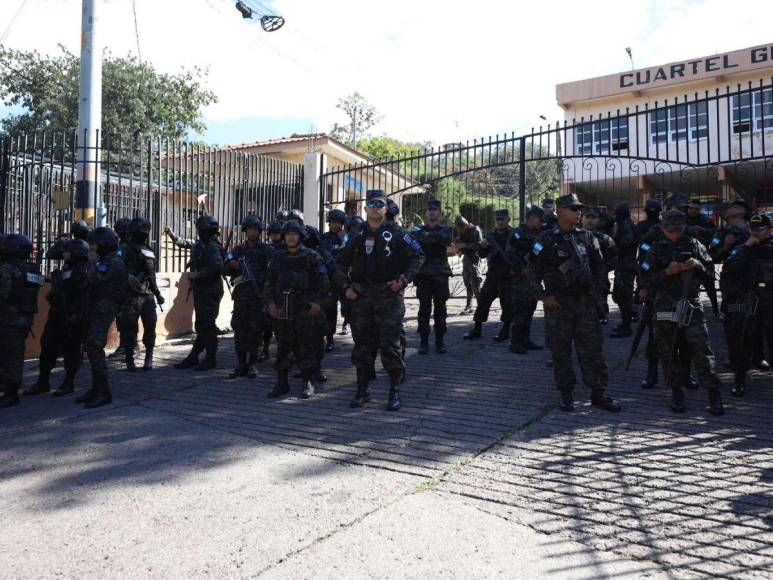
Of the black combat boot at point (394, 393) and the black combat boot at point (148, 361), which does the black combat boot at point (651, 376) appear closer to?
the black combat boot at point (394, 393)

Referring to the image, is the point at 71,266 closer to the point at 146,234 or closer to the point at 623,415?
the point at 146,234

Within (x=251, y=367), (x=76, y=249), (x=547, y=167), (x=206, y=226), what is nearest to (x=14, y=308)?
(x=76, y=249)

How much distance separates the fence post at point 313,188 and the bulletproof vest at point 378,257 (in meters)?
7.30

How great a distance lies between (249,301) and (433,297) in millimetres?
2331

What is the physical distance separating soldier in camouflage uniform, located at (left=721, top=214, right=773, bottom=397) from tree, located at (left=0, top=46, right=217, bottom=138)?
1024 inches

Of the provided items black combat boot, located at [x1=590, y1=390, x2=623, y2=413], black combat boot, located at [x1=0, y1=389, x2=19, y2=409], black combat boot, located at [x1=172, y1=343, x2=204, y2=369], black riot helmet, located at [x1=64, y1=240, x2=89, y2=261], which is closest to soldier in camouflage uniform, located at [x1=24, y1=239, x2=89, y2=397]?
black riot helmet, located at [x1=64, y1=240, x2=89, y2=261]

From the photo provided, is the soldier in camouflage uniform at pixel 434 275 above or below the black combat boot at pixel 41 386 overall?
above

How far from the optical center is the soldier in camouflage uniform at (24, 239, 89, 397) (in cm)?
683

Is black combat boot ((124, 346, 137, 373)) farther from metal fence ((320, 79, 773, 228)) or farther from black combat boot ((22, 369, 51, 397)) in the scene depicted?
metal fence ((320, 79, 773, 228))

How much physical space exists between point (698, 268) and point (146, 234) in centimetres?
606

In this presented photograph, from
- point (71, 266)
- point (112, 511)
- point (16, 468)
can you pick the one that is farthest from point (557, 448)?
point (71, 266)

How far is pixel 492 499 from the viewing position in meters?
3.75

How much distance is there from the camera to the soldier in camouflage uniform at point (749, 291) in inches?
234

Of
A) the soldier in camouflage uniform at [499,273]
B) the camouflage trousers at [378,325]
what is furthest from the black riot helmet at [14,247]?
the soldier in camouflage uniform at [499,273]
